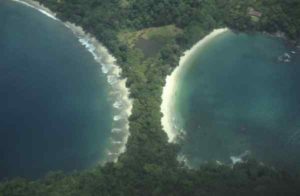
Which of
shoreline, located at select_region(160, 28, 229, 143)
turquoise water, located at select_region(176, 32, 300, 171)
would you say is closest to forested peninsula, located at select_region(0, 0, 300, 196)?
shoreline, located at select_region(160, 28, 229, 143)

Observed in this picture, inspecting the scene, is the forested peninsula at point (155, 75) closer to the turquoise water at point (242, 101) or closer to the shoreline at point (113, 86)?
the shoreline at point (113, 86)

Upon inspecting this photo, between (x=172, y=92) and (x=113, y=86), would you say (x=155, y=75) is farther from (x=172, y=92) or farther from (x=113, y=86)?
(x=113, y=86)

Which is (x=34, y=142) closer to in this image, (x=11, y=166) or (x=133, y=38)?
(x=11, y=166)

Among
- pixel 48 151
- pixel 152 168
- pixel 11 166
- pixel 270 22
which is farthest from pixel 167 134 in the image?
pixel 270 22

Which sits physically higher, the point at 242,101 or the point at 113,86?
the point at 113,86

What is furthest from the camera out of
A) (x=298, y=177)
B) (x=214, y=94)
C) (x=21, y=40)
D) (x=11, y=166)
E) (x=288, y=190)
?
(x=21, y=40)

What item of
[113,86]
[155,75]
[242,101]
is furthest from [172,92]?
[242,101]

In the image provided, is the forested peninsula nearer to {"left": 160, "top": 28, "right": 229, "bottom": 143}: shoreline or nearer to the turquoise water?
{"left": 160, "top": 28, "right": 229, "bottom": 143}: shoreline
